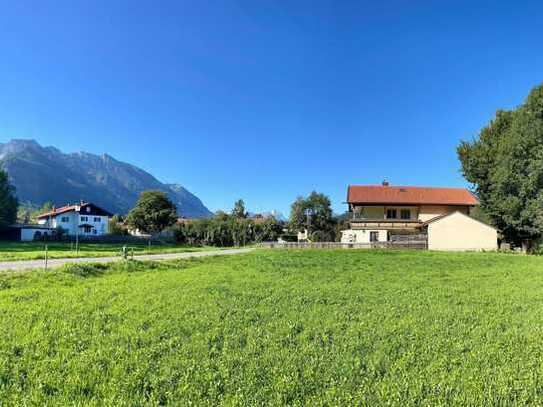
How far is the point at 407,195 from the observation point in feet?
159

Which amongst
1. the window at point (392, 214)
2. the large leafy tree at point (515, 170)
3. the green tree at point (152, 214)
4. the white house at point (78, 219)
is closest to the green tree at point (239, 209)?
the green tree at point (152, 214)

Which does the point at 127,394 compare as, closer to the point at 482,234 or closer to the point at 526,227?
the point at 526,227

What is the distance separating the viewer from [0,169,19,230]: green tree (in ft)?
192

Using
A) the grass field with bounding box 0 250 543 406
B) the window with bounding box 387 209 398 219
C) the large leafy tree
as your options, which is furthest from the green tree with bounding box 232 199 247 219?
the grass field with bounding box 0 250 543 406

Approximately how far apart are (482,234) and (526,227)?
4.68m

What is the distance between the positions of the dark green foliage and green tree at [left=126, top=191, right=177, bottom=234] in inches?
926

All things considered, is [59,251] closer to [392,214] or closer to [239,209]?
[392,214]

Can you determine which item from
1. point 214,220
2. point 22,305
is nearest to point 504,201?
point 22,305

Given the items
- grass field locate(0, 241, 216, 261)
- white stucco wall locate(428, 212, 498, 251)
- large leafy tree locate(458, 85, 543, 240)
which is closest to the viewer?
grass field locate(0, 241, 216, 261)

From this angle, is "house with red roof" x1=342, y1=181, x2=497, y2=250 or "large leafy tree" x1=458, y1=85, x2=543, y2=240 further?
"house with red roof" x1=342, y1=181, x2=497, y2=250

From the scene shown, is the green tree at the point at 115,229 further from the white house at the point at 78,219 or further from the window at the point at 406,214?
the window at the point at 406,214

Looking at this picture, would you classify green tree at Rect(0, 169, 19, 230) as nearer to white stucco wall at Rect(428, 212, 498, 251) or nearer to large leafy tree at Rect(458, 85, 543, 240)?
white stucco wall at Rect(428, 212, 498, 251)

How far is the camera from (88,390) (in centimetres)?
416

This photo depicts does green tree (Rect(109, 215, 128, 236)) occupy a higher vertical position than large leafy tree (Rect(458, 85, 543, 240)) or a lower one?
lower
